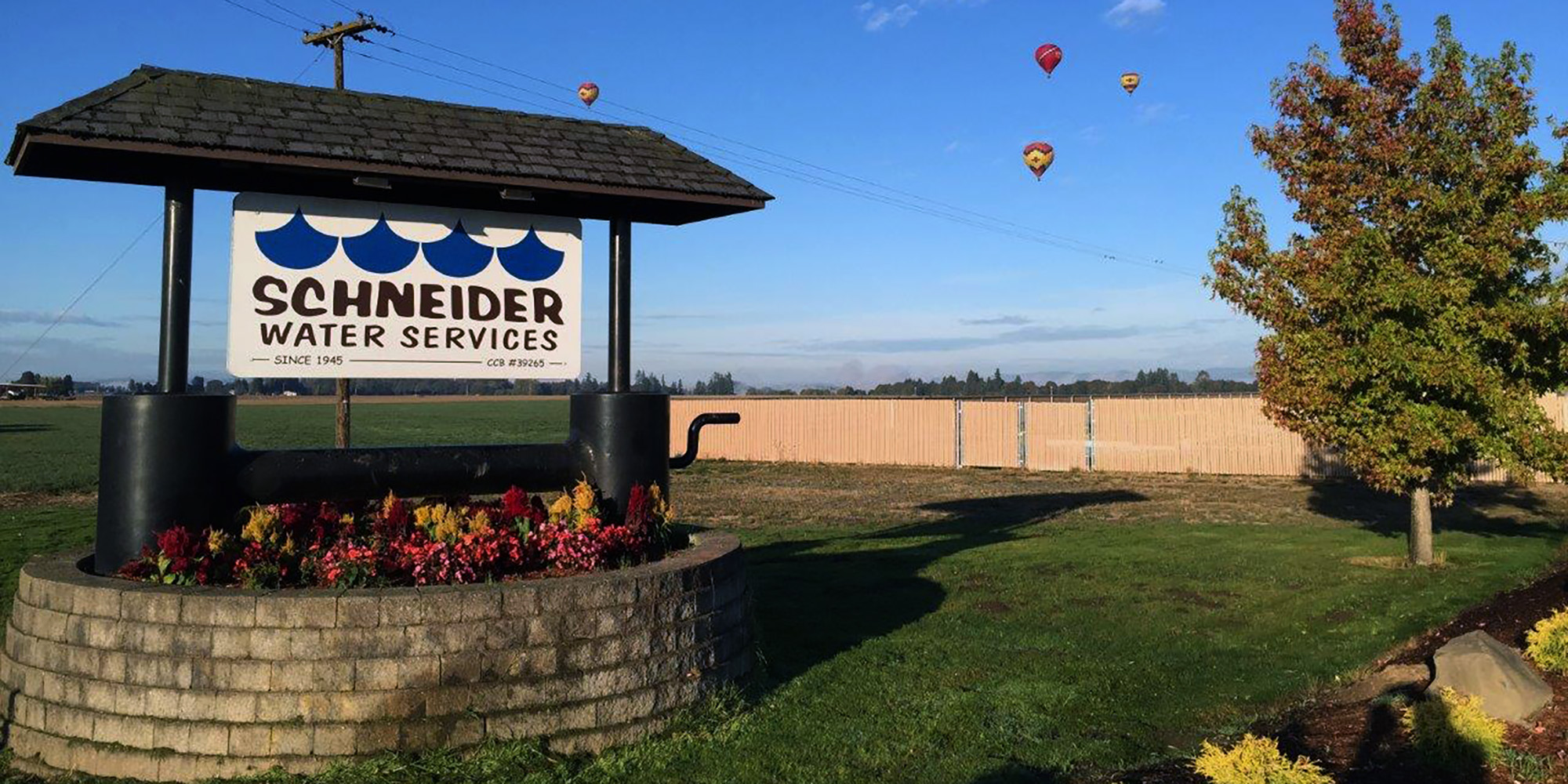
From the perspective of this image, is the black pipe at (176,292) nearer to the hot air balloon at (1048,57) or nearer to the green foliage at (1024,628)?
the green foliage at (1024,628)

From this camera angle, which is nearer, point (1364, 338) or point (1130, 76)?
point (1364, 338)

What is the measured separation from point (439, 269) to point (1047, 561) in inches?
353

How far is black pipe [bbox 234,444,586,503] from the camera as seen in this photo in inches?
275

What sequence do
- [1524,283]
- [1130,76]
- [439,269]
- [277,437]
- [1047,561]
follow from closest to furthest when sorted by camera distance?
1. [439,269]
2. [1524,283]
3. [1047,561]
4. [1130,76]
5. [277,437]

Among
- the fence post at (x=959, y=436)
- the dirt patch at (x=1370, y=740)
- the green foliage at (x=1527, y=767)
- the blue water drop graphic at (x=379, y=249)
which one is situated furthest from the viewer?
the fence post at (x=959, y=436)

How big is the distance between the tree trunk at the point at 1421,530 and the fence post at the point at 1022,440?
71.1ft

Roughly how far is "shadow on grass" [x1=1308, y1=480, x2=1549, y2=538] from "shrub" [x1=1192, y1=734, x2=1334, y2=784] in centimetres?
1343

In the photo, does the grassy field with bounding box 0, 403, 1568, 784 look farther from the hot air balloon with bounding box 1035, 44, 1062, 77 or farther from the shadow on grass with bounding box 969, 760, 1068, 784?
the hot air balloon with bounding box 1035, 44, 1062, 77

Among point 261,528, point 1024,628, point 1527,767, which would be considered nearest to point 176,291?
point 261,528

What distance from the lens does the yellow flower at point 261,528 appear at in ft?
21.4

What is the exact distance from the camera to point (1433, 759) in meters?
5.86

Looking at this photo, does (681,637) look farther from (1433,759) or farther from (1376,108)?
(1376,108)

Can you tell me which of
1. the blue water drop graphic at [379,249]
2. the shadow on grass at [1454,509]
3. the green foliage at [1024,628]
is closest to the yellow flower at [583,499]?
the green foliage at [1024,628]

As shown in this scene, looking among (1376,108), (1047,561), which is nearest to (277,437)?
(1047,561)
